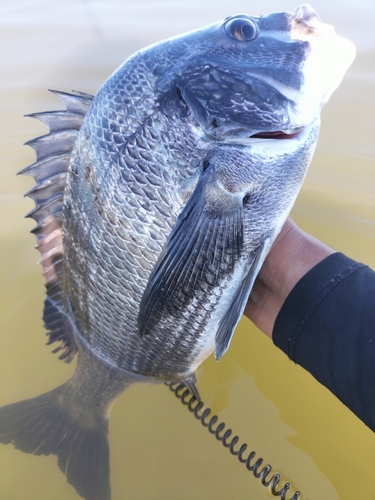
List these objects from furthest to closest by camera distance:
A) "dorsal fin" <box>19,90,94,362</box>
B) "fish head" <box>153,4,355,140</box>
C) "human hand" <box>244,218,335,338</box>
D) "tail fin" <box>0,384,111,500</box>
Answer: "tail fin" <box>0,384,111,500</box>, "human hand" <box>244,218,335,338</box>, "dorsal fin" <box>19,90,94,362</box>, "fish head" <box>153,4,355,140</box>

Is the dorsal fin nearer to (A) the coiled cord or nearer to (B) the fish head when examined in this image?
(B) the fish head

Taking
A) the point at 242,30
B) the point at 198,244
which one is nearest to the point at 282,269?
the point at 198,244

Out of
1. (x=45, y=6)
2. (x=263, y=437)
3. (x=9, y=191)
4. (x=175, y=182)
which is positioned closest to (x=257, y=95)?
(x=175, y=182)

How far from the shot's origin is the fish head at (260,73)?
3.68 ft

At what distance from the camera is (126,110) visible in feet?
4.01

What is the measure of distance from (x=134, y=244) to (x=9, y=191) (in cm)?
162

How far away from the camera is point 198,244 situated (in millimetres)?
1194

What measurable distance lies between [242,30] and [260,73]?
0.14m

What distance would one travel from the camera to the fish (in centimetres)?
114

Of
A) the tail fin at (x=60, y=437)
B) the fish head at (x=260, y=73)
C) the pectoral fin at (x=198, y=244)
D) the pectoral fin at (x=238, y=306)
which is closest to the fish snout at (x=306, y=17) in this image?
the fish head at (x=260, y=73)

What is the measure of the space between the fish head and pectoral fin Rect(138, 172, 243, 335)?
6.7 inches

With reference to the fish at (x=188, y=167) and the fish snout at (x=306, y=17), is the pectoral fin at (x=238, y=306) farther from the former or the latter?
the fish snout at (x=306, y=17)

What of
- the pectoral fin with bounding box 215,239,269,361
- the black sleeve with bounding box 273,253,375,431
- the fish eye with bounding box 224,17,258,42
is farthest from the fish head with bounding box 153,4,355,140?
the black sleeve with bounding box 273,253,375,431

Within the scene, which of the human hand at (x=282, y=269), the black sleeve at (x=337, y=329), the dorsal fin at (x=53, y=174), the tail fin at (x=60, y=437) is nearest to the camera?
the black sleeve at (x=337, y=329)
